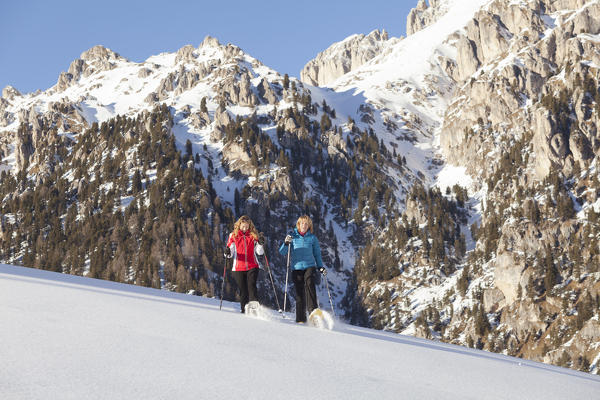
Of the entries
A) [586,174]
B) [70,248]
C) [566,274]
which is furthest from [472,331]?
[70,248]

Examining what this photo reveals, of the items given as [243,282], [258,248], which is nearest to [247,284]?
[243,282]

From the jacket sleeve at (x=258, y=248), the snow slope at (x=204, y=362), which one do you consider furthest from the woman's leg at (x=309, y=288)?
the snow slope at (x=204, y=362)

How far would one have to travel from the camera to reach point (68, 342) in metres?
7.24

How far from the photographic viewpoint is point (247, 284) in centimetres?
1535

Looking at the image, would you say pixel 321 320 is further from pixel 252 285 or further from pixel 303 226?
pixel 303 226

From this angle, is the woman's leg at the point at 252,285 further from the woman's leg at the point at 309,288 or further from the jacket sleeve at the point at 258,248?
the woman's leg at the point at 309,288

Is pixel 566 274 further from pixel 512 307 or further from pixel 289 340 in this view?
pixel 289 340

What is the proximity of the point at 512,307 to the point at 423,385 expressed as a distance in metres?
179

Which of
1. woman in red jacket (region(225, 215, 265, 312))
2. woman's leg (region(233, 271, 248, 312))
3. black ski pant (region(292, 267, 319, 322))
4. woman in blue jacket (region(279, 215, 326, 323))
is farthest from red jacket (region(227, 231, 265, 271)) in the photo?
black ski pant (region(292, 267, 319, 322))

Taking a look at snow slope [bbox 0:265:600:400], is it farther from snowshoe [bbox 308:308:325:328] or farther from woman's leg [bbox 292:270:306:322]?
woman's leg [bbox 292:270:306:322]

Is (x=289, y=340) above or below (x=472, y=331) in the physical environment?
above

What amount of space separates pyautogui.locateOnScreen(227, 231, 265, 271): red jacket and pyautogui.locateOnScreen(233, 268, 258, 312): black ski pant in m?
0.17

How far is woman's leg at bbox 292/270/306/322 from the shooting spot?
47.9 ft

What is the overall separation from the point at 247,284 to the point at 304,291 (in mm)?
1832
